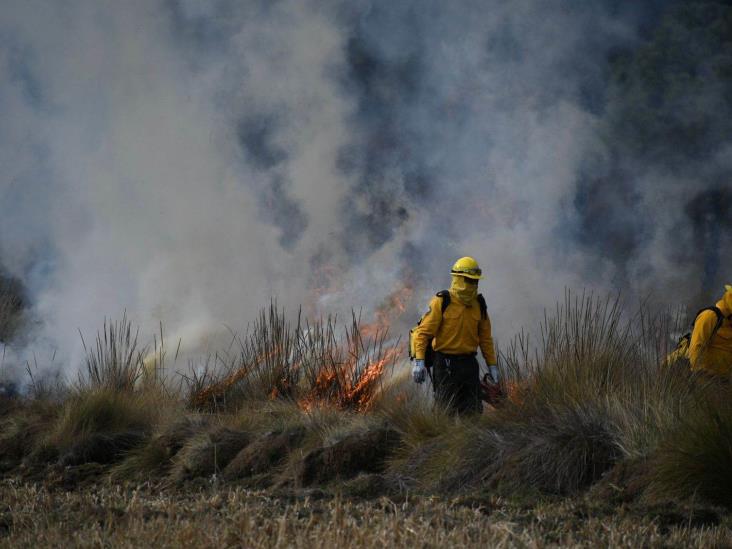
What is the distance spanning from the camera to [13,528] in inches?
201

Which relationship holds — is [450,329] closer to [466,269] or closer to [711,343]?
[466,269]

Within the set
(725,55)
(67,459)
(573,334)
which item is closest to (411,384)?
(573,334)

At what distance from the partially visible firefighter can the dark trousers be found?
5.80 feet

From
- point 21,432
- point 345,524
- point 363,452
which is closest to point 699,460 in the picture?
point 345,524

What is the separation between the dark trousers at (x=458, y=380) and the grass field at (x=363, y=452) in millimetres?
325

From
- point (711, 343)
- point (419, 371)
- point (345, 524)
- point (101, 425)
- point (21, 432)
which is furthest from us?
point (21, 432)

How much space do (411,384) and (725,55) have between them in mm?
14818

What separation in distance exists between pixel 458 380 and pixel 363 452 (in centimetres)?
162

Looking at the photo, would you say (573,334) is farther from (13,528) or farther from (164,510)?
(13,528)

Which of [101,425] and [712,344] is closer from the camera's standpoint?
[712,344]

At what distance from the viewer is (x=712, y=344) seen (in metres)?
8.55

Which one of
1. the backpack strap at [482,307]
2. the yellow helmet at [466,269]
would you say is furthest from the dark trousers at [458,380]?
the yellow helmet at [466,269]

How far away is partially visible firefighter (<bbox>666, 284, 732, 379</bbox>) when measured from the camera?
8.22m

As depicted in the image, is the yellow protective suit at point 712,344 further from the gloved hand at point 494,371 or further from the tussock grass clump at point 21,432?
the tussock grass clump at point 21,432
